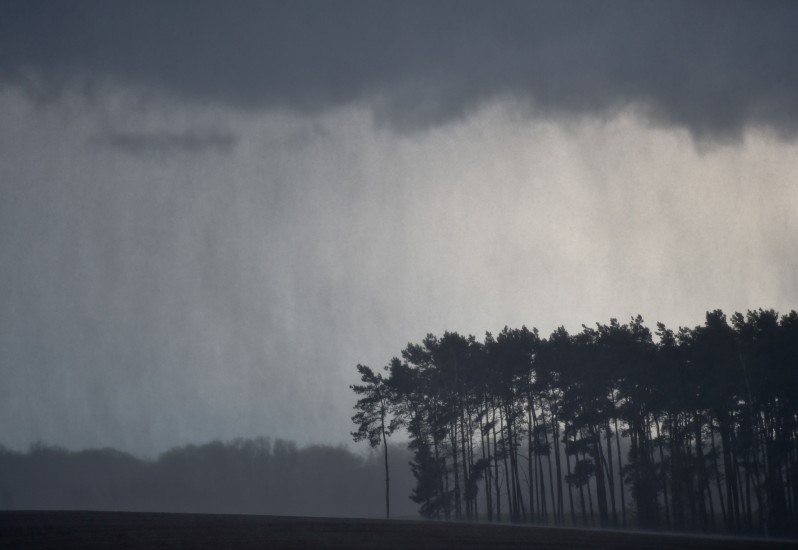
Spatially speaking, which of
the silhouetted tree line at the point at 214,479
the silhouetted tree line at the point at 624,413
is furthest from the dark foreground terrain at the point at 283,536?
the silhouetted tree line at the point at 214,479

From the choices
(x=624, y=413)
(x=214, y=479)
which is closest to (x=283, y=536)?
Answer: (x=624, y=413)

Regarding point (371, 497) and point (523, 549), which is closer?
point (523, 549)

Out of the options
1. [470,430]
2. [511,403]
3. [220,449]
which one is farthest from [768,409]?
[220,449]

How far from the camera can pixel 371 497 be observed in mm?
156375

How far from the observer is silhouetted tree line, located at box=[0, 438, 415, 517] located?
156875 millimetres

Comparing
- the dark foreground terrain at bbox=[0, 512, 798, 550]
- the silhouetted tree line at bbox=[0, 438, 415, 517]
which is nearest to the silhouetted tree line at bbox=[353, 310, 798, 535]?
the dark foreground terrain at bbox=[0, 512, 798, 550]

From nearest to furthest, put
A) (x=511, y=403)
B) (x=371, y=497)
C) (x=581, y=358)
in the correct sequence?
(x=581, y=358), (x=511, y=403), (x=371, y=497)

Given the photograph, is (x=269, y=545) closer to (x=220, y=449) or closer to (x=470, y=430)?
(x=470, y=430)

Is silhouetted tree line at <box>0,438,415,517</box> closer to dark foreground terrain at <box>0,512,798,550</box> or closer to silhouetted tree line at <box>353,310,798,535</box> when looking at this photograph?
silhouetted tree line at <box>353,310,798,535</box>

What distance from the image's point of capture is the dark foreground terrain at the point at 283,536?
2577cm

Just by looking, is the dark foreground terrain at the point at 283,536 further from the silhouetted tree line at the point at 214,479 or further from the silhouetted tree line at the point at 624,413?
the silhouetted tree line at the point at 214,479

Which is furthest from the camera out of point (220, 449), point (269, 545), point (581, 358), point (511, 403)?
point (220, 449)

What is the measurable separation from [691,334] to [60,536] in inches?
2020

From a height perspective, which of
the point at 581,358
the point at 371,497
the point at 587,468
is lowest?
the point at 371,497
